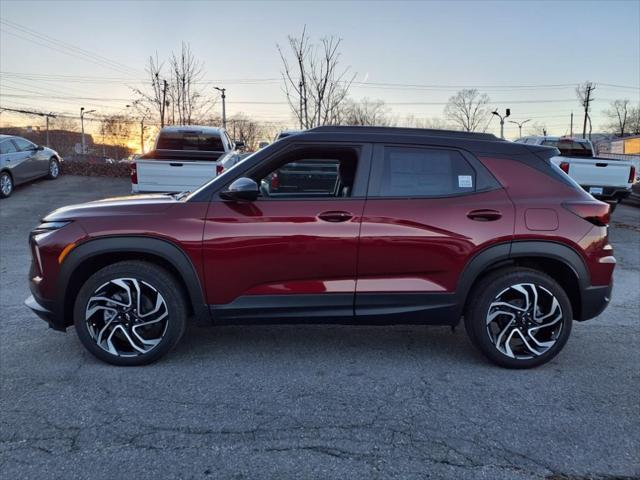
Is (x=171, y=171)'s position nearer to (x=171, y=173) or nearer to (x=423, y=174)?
(x=171, y=173)

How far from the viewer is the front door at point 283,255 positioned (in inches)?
143

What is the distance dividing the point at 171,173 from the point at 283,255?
20.7 feet

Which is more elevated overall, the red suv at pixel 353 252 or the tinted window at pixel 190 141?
the tinted window at pixel 190 141

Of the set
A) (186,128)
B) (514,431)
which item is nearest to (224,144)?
(186,128)

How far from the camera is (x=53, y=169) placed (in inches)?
631

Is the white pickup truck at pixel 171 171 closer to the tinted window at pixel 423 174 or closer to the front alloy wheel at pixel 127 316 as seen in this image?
the front alloy wheel at pixel 127 316

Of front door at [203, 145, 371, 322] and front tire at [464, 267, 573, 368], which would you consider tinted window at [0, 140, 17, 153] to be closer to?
front door at [203, 145, 371, 322]

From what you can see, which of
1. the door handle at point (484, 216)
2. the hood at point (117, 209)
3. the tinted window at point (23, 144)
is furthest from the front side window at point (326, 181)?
the tinted window at point (23, 144)

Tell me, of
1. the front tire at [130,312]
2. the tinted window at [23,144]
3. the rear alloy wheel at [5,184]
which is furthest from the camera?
the tinted window at [23,144]

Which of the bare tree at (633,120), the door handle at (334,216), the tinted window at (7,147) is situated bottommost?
the door handle at (334,216)

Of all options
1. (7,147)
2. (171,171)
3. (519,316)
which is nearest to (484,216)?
(519,316)

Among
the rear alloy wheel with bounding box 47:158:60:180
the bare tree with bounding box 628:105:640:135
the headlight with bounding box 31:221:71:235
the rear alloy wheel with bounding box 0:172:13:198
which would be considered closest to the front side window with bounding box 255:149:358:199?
the headlight with bounding box 31:221:71:235

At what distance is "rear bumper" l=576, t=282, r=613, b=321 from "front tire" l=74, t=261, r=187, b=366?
10.0 feet

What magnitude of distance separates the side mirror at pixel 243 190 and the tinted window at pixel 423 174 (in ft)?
2.90
